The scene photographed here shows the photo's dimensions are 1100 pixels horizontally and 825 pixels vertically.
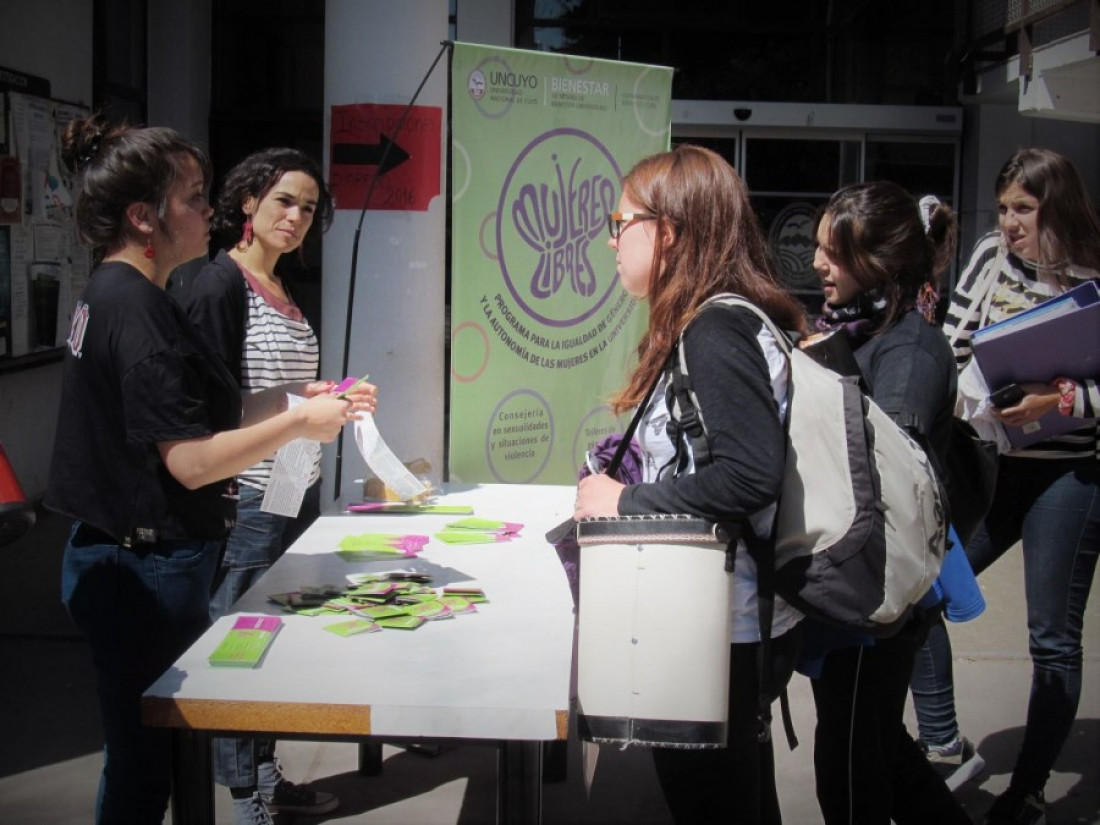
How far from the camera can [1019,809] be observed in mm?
3166

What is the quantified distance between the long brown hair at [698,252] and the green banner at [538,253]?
200 cm

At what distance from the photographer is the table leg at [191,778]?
6.64ft

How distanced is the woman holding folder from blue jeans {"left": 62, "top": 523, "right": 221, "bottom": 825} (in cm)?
220

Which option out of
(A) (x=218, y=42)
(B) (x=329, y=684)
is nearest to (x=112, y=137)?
(B) (x=329, y=684)

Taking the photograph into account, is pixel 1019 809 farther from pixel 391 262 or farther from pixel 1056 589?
pixel 391 262

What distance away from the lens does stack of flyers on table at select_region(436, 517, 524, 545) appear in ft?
9.54

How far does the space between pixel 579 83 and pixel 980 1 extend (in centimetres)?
707

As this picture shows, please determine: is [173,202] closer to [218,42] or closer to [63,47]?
[63,47]

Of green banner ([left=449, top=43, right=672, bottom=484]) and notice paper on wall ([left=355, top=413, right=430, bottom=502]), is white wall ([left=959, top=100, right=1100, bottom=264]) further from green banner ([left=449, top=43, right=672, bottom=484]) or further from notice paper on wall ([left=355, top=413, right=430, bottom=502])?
A: notice paper on wall ([left=355, top=413, right=430, bottom=502])

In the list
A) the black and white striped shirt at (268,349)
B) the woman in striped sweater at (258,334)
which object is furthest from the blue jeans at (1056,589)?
the black and white striped shirt at (268,349)

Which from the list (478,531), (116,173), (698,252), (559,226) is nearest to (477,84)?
(559,226)

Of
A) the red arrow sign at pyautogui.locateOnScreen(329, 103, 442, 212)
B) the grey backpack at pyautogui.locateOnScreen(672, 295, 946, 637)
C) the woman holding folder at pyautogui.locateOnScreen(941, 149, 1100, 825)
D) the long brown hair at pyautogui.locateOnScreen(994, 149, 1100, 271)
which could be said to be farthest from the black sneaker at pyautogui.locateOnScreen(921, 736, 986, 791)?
the red arrow sign at pyautogui.locateOnScreen(329, 103, 442, 212)

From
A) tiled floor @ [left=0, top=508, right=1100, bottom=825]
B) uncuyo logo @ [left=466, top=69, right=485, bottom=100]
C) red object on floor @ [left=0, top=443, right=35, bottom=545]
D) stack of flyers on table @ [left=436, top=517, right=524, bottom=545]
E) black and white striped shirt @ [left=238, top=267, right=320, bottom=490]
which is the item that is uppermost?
uncuyo logo @ [left=466, top=69, right=485, bottom=100]

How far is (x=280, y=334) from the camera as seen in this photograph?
10.0 ft
